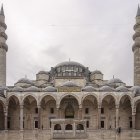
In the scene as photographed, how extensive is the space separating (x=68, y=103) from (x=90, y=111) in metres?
2.93

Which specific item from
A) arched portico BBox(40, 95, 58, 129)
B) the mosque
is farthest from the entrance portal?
arched portico BBox(40, 95, 58, 129)

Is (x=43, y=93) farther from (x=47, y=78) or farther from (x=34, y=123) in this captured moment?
(x=47, y=78)

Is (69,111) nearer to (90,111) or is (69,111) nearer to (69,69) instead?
(90,111)

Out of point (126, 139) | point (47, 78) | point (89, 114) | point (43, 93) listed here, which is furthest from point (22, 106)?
point (126, 139)

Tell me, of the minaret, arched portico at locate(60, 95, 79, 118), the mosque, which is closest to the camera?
the mosque

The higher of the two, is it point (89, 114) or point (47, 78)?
point (47, 78)

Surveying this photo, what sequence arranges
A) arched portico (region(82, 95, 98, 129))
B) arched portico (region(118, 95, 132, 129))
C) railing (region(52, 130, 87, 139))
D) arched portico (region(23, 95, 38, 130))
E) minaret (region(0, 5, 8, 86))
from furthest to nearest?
minaret (region(0, 5, 8, 86)), arched portico (region(82, 95, 98, 129)), arched portico (region(23, 95, 38, 130)), arched portico (region(118, 95, 132, 129)), railing (region(52, 130, 87, 139))

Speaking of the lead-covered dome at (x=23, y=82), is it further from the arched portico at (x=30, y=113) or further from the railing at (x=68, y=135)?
the railing at (x=68, y=135)

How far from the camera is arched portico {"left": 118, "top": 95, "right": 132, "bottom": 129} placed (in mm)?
40781

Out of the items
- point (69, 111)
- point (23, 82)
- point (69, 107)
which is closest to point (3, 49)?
A: point (23, 82)

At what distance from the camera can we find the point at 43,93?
3888 centimetres

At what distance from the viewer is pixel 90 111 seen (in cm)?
4150

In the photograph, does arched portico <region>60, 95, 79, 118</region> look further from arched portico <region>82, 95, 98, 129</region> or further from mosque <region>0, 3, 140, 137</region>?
arched portico <region>82, 95, 98, 129</region>

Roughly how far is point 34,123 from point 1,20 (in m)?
15.1
